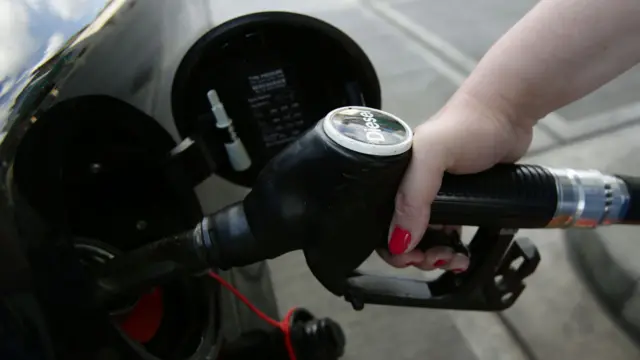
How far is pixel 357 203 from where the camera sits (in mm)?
430

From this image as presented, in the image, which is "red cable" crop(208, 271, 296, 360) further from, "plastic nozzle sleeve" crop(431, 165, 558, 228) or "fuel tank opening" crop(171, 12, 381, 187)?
"plastic nozzle sleeve" crop(431, 165, 558, 228)

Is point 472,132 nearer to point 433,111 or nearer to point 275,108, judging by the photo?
point 275,108

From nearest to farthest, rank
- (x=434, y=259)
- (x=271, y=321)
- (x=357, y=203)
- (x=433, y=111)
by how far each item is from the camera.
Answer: (x=357, y=203) → (x=434, y=259) → (x=271, y=321) → (x=433, y=111)

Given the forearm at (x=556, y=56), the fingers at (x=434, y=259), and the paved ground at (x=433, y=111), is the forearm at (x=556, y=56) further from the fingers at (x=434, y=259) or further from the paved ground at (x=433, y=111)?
the paved ground at (x=433, y=111)

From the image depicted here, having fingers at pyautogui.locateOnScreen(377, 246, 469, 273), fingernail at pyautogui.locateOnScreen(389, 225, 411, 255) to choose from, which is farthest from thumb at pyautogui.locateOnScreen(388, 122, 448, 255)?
fingers at pyautogui.locateOnScreen(377, 246, 469, 273)

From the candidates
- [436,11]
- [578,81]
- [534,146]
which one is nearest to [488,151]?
[578,81]

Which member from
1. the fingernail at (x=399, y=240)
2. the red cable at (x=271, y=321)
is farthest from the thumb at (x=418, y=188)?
the red cable at (x=271, y=321)

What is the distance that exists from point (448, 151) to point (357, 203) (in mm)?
97

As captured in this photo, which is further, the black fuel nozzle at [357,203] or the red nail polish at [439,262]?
the red nail polish at [439,262]

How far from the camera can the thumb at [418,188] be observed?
45 cm

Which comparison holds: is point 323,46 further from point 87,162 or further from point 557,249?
point 557,249

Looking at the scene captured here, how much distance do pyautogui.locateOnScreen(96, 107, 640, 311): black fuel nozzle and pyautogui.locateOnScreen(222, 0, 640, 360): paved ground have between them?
22cm

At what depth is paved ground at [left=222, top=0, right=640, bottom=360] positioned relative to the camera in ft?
2.51

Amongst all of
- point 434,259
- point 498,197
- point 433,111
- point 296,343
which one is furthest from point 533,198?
point 433,111
